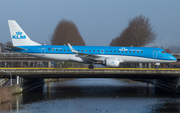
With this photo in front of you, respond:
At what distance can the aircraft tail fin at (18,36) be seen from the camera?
185 ft

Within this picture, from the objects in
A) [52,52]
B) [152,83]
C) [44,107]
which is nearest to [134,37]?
[152,83]

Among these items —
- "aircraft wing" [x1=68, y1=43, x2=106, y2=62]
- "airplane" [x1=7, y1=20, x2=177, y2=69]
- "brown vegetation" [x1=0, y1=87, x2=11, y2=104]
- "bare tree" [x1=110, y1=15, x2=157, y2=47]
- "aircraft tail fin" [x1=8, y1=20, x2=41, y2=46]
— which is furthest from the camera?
"bare tree" [x1=110, y1=15, x2=157, y2=47]

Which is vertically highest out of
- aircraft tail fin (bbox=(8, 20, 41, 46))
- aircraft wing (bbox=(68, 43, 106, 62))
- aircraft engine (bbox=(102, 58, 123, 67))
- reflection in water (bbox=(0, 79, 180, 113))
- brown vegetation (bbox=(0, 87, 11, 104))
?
aircraft tail fin (bbox=(8, 20, 41, 46))

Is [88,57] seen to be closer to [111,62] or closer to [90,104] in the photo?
[111,62]

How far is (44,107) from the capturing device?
42531mm

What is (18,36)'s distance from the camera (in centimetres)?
5694

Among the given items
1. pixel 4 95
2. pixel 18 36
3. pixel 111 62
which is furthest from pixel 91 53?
pixel 4 95

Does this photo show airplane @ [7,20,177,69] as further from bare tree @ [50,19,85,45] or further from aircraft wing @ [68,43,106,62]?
bare tree @ [50,19,85,45]

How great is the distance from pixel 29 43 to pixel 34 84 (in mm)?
17714

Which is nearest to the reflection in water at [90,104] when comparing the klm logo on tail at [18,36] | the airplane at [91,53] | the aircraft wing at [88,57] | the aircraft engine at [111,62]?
the aircraft engine at [111,62]

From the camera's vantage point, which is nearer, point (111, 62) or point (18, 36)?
point (111, 62)

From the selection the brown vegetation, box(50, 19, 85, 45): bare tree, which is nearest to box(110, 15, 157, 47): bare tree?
box(50, 19, 85, 45): bare tree

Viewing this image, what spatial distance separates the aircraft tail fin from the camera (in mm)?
56287

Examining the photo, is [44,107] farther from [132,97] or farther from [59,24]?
[59,24]
